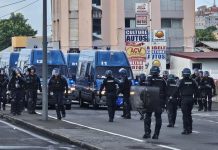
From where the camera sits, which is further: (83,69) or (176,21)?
(176,21)

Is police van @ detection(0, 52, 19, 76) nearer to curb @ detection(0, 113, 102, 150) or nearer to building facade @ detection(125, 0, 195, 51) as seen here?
curb @ detection(0, 113, 102, 150)

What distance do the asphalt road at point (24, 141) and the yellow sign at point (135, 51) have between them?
70.4ft

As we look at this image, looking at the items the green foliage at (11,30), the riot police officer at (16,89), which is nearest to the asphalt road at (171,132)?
the riot police officer at (16,89)

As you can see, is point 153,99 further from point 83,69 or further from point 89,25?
point 89,25

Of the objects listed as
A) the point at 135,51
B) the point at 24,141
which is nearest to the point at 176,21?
the point at 135,51

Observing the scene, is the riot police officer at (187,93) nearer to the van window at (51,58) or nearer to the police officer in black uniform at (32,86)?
the police officer in black uniform at (32,86)

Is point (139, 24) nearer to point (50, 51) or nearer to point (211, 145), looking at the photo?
point (50, 51)

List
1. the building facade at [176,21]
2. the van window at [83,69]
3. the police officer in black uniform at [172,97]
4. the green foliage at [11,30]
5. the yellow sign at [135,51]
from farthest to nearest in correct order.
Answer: the green foliage at [11,30], the building facade at [176,21], the yellow sign at [135,51], the van window at [83,69], the police officer in black uniform at [172,97]

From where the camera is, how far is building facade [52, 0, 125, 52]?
72.9 metres

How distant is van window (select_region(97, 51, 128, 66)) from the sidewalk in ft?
32.2

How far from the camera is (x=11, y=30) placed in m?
127

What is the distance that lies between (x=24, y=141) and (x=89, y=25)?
55960mm

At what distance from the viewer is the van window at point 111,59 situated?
111ft

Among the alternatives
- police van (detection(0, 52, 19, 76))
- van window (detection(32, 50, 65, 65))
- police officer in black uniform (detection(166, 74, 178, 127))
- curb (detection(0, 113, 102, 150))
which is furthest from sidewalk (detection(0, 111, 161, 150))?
police van (detection(0, 52, 19, 76))
